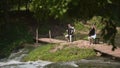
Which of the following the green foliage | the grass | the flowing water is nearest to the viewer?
the flowing water

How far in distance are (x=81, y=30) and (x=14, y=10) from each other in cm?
960

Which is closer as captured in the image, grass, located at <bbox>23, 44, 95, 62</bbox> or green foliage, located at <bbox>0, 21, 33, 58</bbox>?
grass, located at <bbox>23, 44, 95, 62</bbox>

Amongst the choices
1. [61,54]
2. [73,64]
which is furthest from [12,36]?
[73,64]

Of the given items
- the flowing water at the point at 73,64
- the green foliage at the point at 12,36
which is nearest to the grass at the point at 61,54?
the flowing water at the point at 73,64

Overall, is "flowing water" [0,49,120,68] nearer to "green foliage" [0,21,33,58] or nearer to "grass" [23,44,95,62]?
"grass" [23,44,95,62]

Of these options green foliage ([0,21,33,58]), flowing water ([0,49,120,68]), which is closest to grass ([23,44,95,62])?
flowing water ([0,49,120,68])

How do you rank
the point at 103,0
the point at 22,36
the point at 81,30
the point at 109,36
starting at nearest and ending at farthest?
1. the point at 103,0
2. the point at 109,36
3. the point at 22,36
4. the point at 81,30

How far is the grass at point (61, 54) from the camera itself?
76.3 ft

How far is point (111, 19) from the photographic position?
5473 millimetres

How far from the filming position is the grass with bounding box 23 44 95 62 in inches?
916

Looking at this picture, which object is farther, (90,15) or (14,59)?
(14,59)

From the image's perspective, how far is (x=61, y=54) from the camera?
78.4 ft

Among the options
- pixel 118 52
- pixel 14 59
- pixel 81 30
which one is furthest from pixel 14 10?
pixel 118 52

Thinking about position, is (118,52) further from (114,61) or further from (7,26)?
(7,26)
